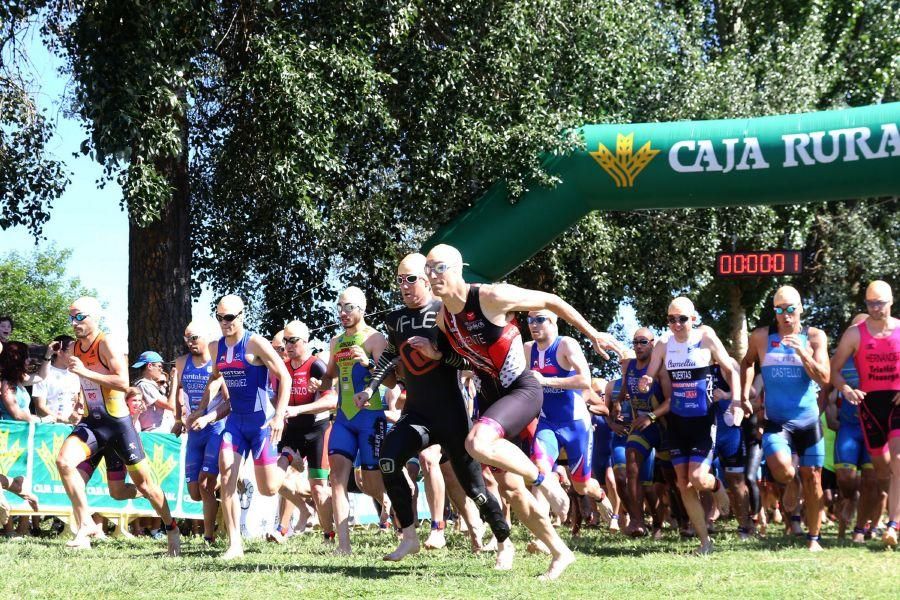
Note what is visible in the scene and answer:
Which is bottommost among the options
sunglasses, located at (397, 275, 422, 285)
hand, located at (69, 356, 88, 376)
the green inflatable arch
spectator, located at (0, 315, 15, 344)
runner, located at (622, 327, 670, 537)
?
runner, located at (622, 327, 670, 537)

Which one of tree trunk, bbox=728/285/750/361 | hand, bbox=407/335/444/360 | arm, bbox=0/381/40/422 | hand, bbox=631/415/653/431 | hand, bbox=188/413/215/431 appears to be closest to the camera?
hand, bbox=407/335/444/360

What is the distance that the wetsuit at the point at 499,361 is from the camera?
24.2ft

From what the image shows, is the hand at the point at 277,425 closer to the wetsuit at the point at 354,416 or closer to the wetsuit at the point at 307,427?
the wetsuit at the point at 354,416

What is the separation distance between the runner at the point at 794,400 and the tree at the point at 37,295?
189ft

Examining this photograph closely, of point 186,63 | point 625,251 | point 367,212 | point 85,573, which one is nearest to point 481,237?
point 367,212

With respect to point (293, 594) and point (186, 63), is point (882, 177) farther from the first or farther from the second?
point (293, 594)

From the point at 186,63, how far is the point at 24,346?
4306 mm

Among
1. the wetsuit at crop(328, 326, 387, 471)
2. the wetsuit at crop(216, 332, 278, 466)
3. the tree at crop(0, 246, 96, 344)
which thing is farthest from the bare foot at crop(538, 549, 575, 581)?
the tree at crop(0, 246, 96, 344)

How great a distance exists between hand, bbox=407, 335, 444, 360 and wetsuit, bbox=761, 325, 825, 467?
12.3 feet

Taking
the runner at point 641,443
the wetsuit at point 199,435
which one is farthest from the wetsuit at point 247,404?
the runner at point 641,443

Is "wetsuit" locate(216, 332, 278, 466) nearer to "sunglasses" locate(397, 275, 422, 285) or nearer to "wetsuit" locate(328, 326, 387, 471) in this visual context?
"wetsuit" locate(328, 326, 387, 471)

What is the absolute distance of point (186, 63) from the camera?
1444cm

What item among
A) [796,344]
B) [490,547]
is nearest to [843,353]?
[796,344]

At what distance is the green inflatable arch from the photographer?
44.7ft
